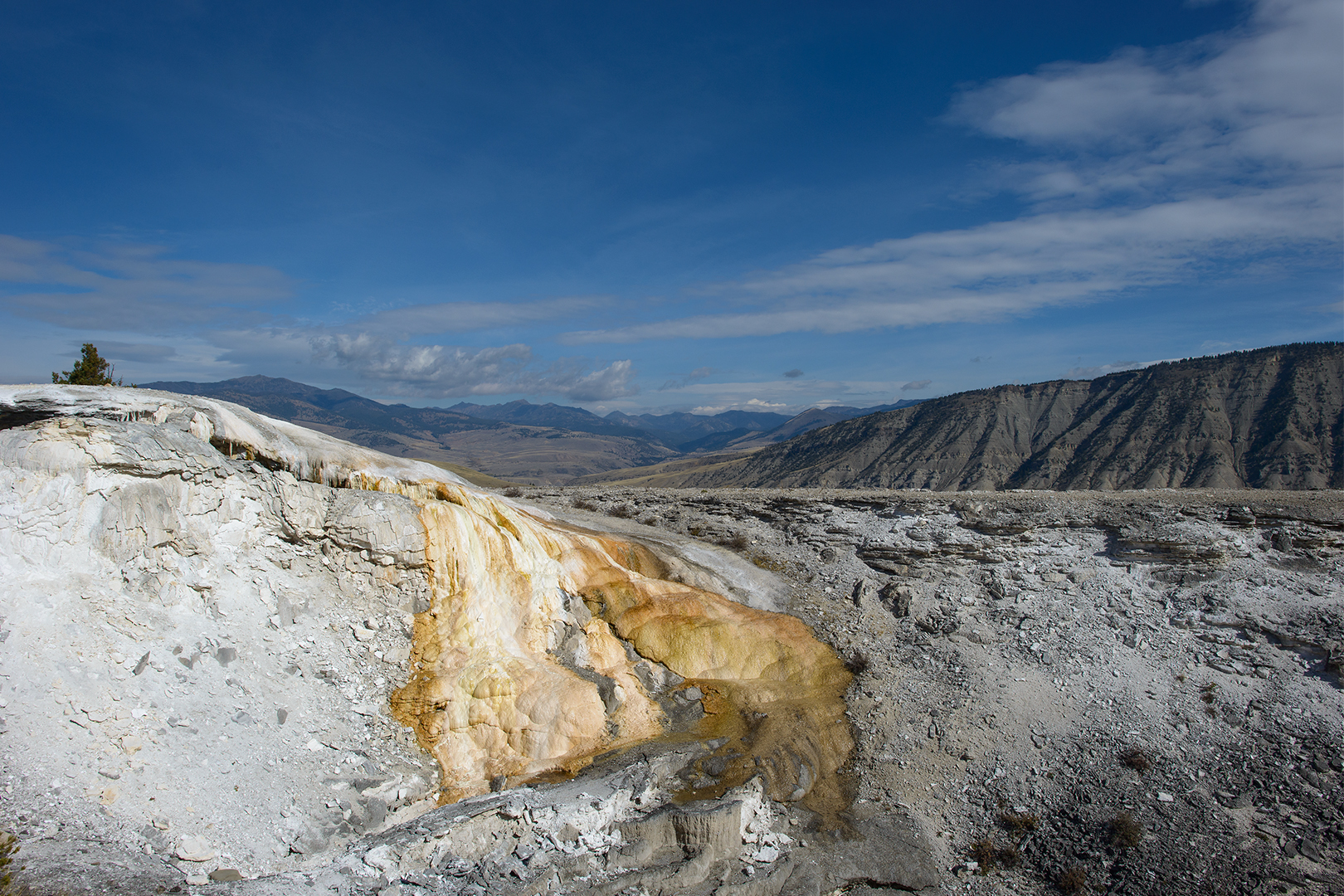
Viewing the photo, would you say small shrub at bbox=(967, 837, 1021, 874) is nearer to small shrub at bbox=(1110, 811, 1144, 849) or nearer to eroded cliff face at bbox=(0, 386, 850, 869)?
small shrub at bbox=(1110, 811, 1144, 849)

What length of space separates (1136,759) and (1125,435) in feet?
328

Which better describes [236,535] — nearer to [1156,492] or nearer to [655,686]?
[655,686]

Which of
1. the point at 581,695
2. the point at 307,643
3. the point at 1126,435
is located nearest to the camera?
the point at 307,643

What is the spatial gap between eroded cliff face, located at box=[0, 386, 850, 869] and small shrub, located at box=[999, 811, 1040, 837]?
3.74 metres

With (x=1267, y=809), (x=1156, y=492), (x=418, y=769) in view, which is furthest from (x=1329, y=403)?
(x=418, y=769)

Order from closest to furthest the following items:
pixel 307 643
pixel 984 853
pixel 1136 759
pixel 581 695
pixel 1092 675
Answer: pixel 984 853, pixel 307 643, pixel 1136 759, pixel 581 695, pixel 1092 675

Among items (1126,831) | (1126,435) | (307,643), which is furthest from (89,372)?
(1126,435)

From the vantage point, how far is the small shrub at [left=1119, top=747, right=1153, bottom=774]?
14750mm

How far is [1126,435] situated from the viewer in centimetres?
9481

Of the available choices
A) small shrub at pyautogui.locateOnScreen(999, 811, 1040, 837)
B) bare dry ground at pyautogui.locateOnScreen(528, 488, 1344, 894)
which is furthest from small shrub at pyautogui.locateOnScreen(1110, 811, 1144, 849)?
small shrub at pyautogui.locateOnScreen(999, 811, 1040, 837)

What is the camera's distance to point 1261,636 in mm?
17562

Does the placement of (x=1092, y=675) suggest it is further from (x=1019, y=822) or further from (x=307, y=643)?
(x=307, y=643)

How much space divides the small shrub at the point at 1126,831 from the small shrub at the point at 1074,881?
3.84ft

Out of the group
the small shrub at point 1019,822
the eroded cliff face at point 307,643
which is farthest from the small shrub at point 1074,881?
the eroded cliff face at point 307,643
